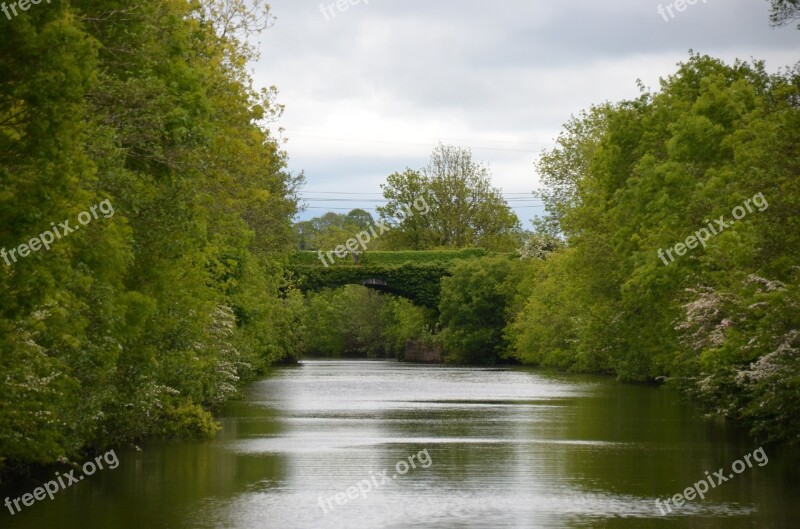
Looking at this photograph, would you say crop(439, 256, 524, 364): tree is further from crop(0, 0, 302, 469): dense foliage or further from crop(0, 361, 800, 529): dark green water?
crop(0, 0, 302, 469): dense foliage

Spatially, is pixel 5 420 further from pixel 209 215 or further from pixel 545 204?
pixel 545 204

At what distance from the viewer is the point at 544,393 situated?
154 feet

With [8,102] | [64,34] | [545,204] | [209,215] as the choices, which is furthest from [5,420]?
[545,204]

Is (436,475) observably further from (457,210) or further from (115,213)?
(457,210)

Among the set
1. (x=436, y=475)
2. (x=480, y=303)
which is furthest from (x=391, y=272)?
(x=436, y=475)

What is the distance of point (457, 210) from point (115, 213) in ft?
253

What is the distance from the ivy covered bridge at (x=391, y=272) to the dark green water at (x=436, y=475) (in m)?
46.7

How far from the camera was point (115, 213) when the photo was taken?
2148cm

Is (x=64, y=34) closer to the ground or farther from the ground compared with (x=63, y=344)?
farther from the ground

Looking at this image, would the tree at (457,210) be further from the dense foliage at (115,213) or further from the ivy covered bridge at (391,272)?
the dense foliage at (115,213)

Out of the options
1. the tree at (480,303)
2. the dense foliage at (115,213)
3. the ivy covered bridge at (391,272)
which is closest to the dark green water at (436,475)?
the dense foliage at (115,213)

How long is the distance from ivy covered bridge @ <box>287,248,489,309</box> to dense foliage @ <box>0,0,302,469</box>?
48668 millimetres

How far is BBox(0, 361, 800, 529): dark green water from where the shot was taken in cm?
1683

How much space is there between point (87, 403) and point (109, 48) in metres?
5.95
